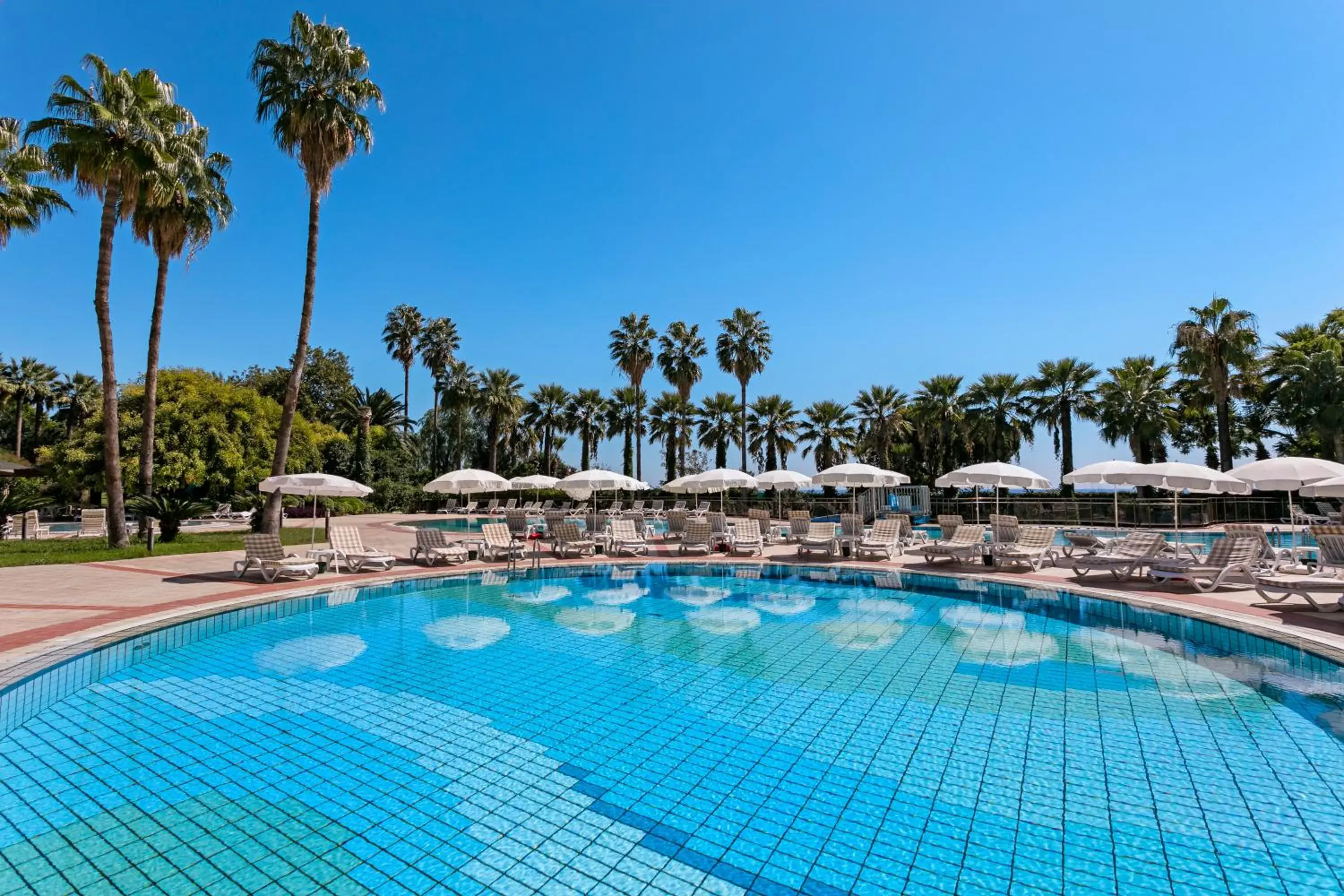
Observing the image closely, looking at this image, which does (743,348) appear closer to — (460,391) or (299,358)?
(460,391)

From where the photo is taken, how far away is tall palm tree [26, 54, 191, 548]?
15.8 metres

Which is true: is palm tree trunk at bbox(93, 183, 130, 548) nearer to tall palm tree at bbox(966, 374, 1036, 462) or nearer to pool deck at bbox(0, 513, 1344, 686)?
pool deck at bbox(0, 513, 1344, 686)

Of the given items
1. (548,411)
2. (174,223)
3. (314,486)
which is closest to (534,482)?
(314,486)

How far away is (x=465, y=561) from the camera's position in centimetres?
1659

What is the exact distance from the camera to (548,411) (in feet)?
144

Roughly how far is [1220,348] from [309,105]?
35940 millimetres

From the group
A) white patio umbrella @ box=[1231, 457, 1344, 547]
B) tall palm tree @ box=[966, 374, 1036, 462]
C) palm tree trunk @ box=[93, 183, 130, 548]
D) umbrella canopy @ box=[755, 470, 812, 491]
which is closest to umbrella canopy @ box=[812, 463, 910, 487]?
umbrella canopy @ box=[755, 470, 812, 491]

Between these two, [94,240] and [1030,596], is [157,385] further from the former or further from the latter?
[1030,596]

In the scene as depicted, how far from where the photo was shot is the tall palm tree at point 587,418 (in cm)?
4284

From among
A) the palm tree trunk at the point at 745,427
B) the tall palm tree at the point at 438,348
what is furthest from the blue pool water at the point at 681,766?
the tall palm tree at the point at 438,348

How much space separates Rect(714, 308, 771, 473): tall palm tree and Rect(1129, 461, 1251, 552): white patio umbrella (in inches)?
954

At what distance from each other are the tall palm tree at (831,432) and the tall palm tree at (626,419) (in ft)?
34.0

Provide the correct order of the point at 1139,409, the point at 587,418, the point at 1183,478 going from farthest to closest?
1. the point at 587,418
2. the point at 1139,409
3. the point at 1183,478

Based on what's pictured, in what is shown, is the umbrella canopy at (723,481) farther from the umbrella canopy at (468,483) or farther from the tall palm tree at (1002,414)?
the tall palm tree at (1002,414)
